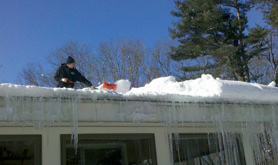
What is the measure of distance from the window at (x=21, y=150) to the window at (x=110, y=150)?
1.14 ft

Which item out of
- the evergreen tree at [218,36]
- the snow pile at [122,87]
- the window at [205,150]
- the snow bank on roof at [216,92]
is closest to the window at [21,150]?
the snow bank on roof at [216,92]

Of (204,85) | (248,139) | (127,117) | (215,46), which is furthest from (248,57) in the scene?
(127,117)

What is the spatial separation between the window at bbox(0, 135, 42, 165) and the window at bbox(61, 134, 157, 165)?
346 mm

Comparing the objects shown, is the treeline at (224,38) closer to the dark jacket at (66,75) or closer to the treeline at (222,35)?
the treeline at (222,35)

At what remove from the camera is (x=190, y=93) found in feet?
13.0

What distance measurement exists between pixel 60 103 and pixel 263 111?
9.89 feet

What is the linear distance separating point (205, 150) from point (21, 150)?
3092mm

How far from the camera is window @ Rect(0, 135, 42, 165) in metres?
3.75

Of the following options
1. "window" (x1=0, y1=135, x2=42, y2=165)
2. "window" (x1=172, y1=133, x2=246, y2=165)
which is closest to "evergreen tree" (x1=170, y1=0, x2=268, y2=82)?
"window" (x1=172, y1=133, x2=246, y2=165)

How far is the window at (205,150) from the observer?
4898 mm

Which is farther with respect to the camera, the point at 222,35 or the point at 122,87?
the point at 222,35

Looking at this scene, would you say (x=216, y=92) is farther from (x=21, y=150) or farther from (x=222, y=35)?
(x=222, y=35)

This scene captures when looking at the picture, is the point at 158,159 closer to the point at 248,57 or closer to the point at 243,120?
the point at 243,120

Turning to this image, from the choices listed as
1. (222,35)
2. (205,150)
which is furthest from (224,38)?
(205,150)
